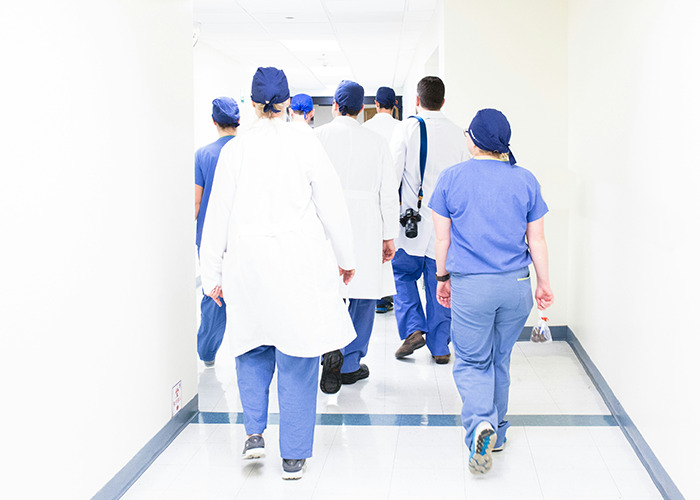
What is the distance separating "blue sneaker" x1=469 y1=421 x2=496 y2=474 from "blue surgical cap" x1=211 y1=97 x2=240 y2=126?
2202mm

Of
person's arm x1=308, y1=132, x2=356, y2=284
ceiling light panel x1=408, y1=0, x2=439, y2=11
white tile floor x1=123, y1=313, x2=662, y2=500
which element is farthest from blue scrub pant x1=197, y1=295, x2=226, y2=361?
ceiling light panel x1=408, y1=0, x2=439, y2=11

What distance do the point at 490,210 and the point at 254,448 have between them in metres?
1.28

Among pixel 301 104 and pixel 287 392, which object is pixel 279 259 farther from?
pixel 301 104

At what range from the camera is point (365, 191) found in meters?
3.82

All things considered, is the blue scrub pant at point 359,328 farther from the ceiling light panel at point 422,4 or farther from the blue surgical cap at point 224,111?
the ceiling light panel at point 422,4

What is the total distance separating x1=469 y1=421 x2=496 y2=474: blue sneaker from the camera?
272 cm

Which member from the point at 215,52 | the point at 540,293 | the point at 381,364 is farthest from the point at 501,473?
the point at 215,52

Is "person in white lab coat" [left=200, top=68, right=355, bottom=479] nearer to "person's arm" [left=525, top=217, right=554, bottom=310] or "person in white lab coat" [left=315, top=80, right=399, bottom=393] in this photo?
"person's arm" [left=525, top=217, right=554, bottom=310]

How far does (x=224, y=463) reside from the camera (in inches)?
117

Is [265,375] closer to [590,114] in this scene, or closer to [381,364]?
[381,364]

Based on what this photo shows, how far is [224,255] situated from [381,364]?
5.90ft

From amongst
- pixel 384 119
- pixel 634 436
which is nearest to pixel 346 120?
pixel 384 119

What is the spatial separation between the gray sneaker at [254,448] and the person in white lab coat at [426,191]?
5.19 ft

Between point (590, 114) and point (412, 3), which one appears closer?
point (590, 114)
